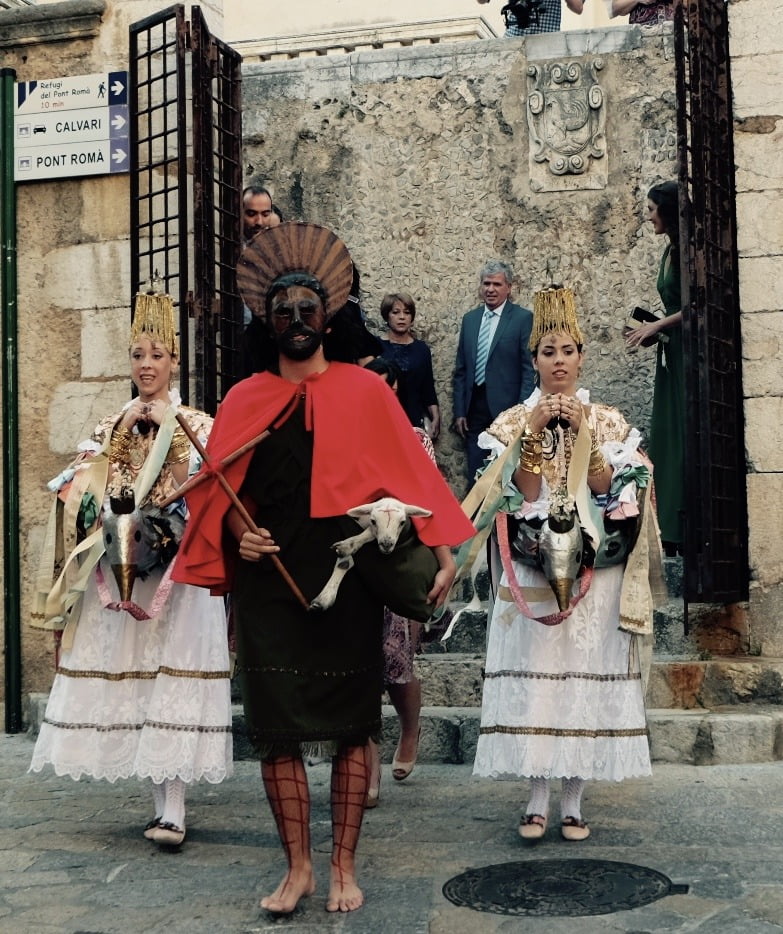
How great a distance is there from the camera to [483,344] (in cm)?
946

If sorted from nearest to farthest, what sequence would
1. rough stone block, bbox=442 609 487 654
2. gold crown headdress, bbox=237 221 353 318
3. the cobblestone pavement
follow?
the cobblestone pavement → gold crown headdress, bbox=237 221 353 318 → rough stone block, bbox=442 609 487 654

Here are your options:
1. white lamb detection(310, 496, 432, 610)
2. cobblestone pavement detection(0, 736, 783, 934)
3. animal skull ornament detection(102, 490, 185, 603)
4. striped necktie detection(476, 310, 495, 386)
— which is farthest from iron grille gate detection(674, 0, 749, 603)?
white lamb detection(310, 496, 432, 610)

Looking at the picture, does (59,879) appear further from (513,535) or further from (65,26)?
(65,26)

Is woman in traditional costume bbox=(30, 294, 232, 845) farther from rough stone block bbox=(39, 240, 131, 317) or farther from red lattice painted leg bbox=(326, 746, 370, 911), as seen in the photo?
rough stone block bbox=(39, 240, 131, 317)

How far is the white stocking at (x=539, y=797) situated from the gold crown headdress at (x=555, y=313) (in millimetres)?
1666

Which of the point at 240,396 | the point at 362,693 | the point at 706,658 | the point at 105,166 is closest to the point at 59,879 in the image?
the point at 362,693

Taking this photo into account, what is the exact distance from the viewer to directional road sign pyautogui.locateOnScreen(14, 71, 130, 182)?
819cm

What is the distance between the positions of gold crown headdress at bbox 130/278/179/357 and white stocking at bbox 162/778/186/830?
1718 millimetres

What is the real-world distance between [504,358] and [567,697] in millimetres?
4213

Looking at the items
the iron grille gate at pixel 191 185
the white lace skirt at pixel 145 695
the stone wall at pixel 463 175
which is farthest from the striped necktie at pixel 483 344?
the white lace skirt at pixel 145 695

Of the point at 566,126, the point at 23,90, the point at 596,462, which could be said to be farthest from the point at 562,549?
the point at 566,126

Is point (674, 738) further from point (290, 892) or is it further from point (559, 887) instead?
point (290, 892)

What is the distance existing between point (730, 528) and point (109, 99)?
4.15 meters

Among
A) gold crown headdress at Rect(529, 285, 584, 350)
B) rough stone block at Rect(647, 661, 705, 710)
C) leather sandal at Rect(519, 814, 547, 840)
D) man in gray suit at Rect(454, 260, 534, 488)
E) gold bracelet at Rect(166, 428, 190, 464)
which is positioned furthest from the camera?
man in gray suit at Rect(454, 260, 534, 488)
